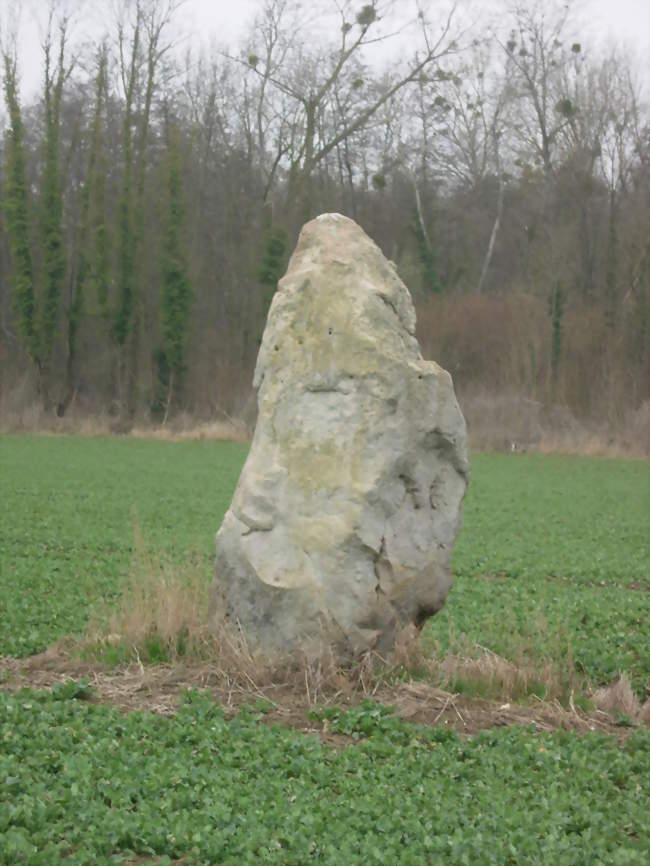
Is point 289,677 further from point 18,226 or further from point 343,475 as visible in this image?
point 18,226

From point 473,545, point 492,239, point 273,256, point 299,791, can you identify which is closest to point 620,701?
point 299,791

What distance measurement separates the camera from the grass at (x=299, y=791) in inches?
187

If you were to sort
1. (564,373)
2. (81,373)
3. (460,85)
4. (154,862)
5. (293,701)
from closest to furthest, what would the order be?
(154,862) < (293,701) < (564,373) < (81,373) < (460,85)

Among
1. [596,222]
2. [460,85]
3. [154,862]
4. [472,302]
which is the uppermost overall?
[460,85]

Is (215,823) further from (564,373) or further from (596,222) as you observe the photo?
(596,222)

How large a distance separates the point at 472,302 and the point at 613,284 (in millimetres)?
5798

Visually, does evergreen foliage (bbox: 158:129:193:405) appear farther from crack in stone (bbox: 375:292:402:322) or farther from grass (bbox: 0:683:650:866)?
grass (bbox: 0:683:650:866)

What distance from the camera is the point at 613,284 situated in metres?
47.1

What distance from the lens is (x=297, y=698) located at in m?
6.80

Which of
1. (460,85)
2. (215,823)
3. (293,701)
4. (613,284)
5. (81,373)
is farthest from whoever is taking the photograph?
(460,85)

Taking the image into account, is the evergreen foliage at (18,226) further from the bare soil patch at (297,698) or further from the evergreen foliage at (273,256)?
the bare soil patch at (297,698)

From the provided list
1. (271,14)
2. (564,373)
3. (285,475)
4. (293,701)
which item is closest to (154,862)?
(293,701)

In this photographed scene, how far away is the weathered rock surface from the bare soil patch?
1.14 feet

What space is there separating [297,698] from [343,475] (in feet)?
4.51
